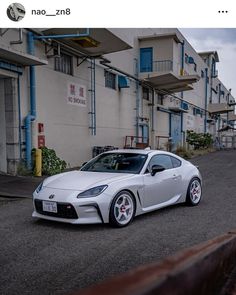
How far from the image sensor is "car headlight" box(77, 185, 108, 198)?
5234mm

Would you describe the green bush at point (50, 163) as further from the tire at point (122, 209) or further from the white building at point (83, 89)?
the tire at point (122, 209)

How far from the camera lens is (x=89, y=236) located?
4930 millimetres

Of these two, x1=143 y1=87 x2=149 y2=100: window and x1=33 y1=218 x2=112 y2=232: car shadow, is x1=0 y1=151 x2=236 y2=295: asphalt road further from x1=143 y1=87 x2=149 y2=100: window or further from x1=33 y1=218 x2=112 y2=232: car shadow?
x1=143 y1=87 x2=149 y2=100: window

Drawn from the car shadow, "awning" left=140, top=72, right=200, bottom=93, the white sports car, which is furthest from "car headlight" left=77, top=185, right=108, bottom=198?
"awning" left=140, top=72, right=200, bottom=93

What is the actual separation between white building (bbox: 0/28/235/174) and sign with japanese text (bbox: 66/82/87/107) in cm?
4

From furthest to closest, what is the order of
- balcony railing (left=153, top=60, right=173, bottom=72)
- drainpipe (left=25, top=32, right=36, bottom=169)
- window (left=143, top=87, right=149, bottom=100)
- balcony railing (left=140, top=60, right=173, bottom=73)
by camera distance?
1. window (left=143, top=87, right=149, bottom=100)
2. balcony railing (left=153, top=60, right=173, bottom=72)
3. balcony railing (left=140, top=60, right=173, bottom=73)
4. drainpipe (left=25, top=32, right=36, bottom=169)

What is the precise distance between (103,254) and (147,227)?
143cm

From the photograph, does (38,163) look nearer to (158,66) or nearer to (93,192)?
(93,192)

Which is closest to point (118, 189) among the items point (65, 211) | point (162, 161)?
point (65, 211)

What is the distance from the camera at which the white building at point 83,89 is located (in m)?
10.9

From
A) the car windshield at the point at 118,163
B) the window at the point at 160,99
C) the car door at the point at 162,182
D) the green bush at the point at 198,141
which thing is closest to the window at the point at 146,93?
the window at the point at 160,99

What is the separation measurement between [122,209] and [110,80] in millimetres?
12538

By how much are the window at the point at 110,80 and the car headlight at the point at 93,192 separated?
1193 centimetres

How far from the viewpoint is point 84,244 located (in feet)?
15.0
